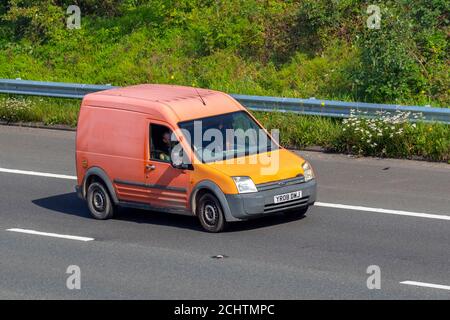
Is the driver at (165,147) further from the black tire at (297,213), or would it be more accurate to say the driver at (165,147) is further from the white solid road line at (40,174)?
the white solid road line at (40,174)

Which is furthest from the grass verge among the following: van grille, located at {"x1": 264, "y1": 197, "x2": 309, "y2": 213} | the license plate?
the license plate

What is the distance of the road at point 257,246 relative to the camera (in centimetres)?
1254

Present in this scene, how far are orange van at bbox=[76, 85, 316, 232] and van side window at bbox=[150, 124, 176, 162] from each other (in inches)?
0.6

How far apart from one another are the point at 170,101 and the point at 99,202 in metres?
1.92

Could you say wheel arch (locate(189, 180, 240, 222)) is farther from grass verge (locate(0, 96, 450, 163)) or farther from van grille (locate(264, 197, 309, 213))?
grass verge (locate(0, 96, 450, 163))

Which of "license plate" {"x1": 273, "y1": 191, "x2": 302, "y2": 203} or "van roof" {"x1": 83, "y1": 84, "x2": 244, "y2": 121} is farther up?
"van roof" {"x1": 83, "y1": 84, "x2": 244, "y2": 121}

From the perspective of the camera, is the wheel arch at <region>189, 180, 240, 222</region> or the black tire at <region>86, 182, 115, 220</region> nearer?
the wheel arch at <region>189, 180, 240, 222</region>

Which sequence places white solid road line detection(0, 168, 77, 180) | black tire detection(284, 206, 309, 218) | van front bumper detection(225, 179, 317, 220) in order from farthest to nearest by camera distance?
white solid road line detection(0, 168, 77, 180) → black tire detection(284, 206, 309, 218) → van front bumper detection(225, 179, 317, 220)

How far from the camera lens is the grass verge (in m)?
19.2

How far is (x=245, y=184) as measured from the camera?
1495 cm

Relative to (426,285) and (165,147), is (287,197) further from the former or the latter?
(426,285)

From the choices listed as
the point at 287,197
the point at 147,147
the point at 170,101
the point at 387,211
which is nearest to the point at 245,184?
the point at 287,197

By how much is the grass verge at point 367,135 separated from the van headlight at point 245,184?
5.06 meters

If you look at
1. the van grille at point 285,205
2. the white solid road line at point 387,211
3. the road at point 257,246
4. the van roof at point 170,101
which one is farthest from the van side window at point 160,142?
the white solid road line at point 387,211
